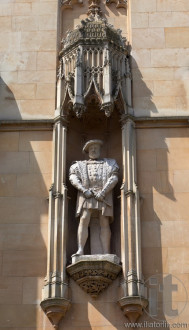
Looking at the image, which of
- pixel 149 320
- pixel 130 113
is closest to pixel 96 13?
pixel 130 113

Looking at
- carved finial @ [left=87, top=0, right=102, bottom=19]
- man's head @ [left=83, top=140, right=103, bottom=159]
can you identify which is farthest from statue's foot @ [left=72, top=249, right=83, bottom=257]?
carved finial @ [left=87, top=0, right=102, bottom=19]

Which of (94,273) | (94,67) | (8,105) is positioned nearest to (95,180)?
(94,273)

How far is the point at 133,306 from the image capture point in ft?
40.1

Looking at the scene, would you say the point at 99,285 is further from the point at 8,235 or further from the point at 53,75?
the point at 53,75

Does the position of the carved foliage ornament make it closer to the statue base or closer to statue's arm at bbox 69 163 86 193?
the statue base

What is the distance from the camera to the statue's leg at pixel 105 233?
12.9 metres

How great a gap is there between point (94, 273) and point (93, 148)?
2.35m

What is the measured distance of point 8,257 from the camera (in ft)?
42.2

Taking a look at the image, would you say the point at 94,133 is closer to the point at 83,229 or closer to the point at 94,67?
the point at 94,67

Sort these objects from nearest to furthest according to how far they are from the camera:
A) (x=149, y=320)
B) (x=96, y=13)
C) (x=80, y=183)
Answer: (x=149, y=320)
(x=80, y=183)
(x=96, y=13)

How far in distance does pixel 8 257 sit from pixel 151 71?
4296 millimetres

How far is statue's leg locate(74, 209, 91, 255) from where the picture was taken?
12.9 m

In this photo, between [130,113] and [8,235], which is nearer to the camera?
[8,235]

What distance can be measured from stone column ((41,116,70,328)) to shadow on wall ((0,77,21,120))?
2.63 feet
